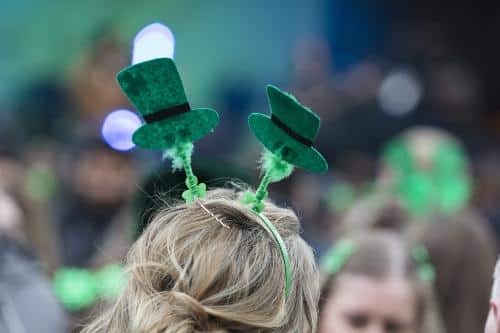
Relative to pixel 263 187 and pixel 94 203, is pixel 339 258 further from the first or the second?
pixel 94 203

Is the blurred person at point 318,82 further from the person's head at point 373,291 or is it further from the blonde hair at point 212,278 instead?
the blonde hair at point 212,278

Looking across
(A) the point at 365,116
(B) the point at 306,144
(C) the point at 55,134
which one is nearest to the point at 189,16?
(C) the point at 55,134

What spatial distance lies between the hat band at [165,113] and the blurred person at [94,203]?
2.34 meters

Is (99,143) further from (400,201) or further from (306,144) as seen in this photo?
(306,144)

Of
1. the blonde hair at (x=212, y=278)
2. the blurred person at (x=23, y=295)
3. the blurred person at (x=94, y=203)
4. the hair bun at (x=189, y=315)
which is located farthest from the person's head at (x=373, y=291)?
the blurred person at (x=94, y=203)

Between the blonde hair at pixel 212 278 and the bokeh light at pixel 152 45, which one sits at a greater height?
the bokeh light at pixel 152 45

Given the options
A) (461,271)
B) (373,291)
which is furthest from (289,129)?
(461,271)

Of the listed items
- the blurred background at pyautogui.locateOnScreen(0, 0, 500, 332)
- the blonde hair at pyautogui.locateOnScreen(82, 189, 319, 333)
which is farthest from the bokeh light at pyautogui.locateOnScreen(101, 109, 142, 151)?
the blonde hair at pyautogui.locateOnScreen(82, 189, 319, 333)

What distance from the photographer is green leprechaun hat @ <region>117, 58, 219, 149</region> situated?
4.90 ft

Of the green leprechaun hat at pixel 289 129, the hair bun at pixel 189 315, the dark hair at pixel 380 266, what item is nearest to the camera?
the hair bun at pixel 189 315

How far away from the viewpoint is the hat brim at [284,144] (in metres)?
1.56

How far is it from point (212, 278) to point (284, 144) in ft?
0.97

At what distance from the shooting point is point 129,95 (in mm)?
1515

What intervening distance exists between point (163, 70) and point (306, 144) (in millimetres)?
293
